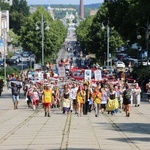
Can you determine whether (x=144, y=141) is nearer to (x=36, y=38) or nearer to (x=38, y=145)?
(x=38, y=145)

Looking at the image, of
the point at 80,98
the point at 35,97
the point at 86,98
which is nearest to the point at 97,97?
the point at 80,98

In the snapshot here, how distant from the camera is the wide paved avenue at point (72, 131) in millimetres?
21656

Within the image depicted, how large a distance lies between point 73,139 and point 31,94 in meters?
17.1

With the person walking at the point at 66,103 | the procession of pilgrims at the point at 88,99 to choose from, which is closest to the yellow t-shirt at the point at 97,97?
the procession of pilgrims at the point at 88,99

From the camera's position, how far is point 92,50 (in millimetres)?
96000

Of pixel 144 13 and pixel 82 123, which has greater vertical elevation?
pixel 144 13

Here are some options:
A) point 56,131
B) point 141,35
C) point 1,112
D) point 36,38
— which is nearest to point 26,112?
point 1,112

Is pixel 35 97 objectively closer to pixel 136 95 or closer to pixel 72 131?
pixel 136 95

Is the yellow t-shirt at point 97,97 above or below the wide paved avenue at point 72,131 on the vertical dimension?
above

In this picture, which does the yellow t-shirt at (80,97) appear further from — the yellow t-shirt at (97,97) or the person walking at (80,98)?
the yellow t-shirt at (97,97)

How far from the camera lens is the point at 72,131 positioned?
87.3ft

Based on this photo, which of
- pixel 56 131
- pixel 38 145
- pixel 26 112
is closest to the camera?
pixel 38 145

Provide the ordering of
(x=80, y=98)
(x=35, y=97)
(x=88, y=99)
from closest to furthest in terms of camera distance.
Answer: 1. (x=80, y=98)
2. (x=88, y=99)
3. (x=35, y=97)

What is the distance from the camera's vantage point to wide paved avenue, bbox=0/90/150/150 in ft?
71.1
